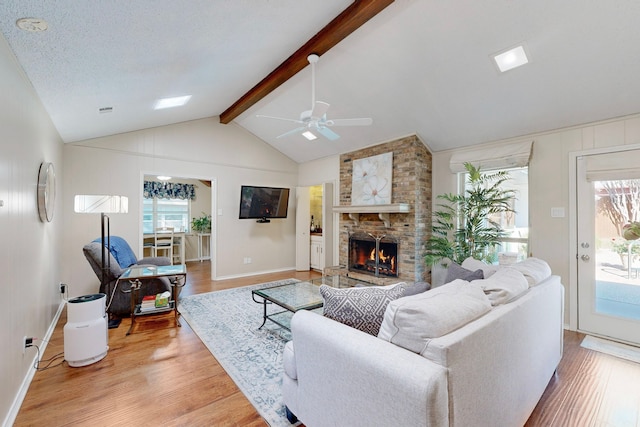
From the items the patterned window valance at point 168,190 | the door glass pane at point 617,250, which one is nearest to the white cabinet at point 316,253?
the patterned window valance at point 168,190

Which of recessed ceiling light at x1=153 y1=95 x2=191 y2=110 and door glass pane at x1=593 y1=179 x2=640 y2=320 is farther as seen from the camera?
recessed ceiling light at x1=153 y1=95 x2=191 y2=110

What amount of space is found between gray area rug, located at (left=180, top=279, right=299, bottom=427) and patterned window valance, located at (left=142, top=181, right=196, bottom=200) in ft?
12.1

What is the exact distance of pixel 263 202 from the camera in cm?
595

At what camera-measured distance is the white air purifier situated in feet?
7.75

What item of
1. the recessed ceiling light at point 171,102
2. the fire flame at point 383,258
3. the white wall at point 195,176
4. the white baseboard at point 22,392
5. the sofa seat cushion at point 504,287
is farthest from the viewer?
the fire flame at point 383,258

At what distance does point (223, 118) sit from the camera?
17.7 feet

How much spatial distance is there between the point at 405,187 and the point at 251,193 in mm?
3007

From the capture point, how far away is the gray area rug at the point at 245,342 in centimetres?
201

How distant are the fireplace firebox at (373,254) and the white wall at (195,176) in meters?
1.84

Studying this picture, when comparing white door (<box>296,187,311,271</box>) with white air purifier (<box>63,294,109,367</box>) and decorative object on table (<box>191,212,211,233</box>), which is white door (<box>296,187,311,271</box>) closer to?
decorative object on table (<box>191,212,211,233</box>)

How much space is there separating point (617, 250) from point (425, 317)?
3.34 meters

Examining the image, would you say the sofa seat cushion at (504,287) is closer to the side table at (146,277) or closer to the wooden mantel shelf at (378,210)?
the wooden mantel shelf at (378,210)

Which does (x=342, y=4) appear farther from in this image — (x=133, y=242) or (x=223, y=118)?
(x=133, y=242)

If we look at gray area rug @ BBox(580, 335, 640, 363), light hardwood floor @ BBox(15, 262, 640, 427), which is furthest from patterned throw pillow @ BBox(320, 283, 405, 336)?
gray area rug @ BBox(580, 335, 640, 363)
